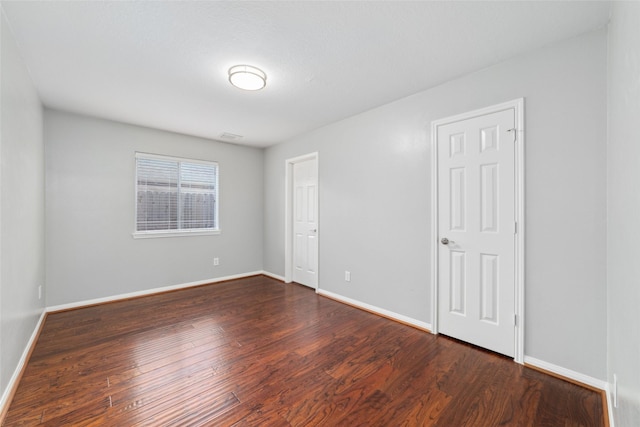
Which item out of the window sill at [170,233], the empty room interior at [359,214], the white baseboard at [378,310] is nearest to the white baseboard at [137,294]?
the empty room interior at [359,214]

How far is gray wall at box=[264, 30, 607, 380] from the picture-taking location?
1836 millimetres

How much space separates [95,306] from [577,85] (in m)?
5.42

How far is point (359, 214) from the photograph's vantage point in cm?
341

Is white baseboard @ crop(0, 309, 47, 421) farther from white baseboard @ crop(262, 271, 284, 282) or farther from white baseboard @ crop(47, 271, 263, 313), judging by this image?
white baseboard @ crop(262, 271, 284, 282)

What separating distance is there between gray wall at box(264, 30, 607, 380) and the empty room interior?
0.05ft

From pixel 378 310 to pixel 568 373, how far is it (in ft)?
5.47

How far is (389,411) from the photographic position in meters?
1.65

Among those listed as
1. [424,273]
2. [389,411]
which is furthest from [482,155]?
[389,411]

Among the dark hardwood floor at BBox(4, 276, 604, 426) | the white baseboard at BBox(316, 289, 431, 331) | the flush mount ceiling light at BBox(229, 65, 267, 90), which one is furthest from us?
the white baseboard at BBox(316, 289, 431, 331)

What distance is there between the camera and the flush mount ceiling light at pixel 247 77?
2314 millimetres

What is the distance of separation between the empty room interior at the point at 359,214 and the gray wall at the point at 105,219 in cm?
3

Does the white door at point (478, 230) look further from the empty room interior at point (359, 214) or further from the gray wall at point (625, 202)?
the gray wall at point (625, 202)

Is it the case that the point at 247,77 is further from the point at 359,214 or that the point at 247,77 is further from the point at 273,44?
the point at 359,214

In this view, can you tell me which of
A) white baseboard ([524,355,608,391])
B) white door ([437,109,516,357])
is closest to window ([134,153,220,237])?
white door ([437,109,516,357])
